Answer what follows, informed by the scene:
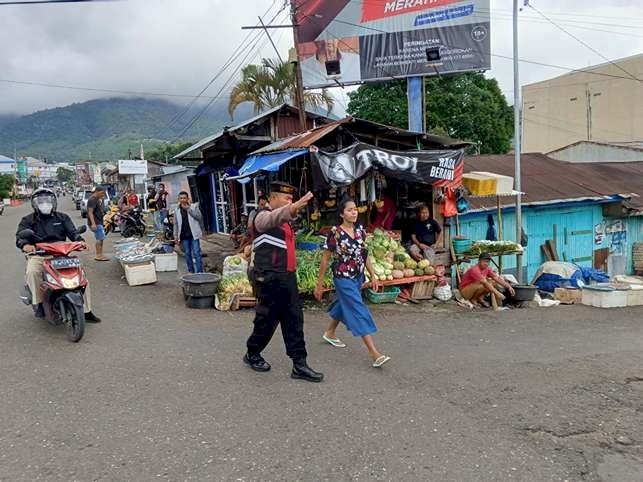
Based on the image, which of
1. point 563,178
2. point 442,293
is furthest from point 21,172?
point 442,293

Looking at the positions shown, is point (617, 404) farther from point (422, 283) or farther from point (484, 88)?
point (484, 88)

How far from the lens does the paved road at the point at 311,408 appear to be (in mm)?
3361

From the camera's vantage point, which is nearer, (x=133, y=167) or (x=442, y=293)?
(x=442, y=293)

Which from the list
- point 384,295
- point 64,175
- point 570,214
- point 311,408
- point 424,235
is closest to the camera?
point 311,408

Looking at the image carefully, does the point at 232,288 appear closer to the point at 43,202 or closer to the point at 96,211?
the point at 43,202

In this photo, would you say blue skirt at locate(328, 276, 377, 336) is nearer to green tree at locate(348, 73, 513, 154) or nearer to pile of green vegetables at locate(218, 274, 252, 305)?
pile of green vegetables at locate(218, 274, 252, 305)

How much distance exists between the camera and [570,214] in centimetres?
1494

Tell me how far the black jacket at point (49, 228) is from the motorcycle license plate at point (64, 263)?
420mm

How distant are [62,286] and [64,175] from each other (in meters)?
138

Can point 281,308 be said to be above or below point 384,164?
below

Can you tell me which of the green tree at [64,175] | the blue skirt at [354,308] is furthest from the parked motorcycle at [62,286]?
the green tree at [64,175]

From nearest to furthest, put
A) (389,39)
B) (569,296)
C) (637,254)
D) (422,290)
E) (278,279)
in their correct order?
1. (278,279)
2. (422,290)
3. (569,296)
4. (389,39)
5. (637,254)

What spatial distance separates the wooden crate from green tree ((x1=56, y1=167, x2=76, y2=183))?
Result: 135m

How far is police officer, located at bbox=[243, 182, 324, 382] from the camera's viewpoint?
182 inches
